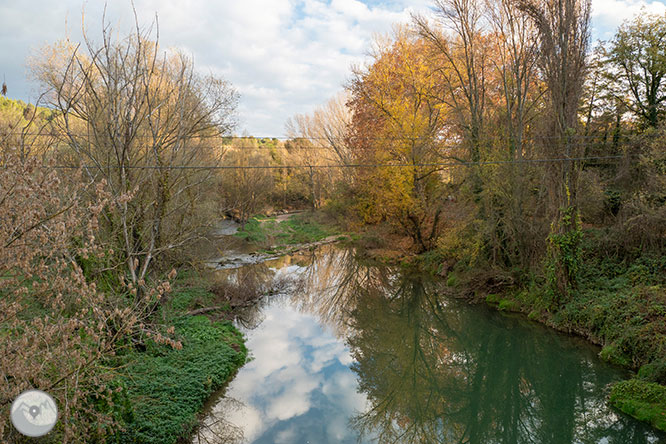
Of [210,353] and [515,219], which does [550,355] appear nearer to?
[515,219]

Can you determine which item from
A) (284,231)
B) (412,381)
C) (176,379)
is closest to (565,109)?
(412,381)

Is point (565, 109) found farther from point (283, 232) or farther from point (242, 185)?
point (242, 185)

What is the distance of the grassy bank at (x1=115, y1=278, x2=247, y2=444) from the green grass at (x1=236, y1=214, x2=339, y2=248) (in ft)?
→ 43.3

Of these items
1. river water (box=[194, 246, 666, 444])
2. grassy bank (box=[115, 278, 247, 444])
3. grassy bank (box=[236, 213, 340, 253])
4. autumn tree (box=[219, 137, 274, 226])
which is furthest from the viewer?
autumn tree (box=[219, 137, 274, 226])

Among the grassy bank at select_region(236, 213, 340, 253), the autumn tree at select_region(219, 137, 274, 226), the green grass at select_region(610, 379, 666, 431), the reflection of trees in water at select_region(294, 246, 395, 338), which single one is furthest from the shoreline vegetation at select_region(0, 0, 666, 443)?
the autumn tree at select_region(219, 137, 274, 226)

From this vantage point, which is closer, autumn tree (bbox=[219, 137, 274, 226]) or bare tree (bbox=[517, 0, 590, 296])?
bare tree (bbox=[517, 0, 590, 296])

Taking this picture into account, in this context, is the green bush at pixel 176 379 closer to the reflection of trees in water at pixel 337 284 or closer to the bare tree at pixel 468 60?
the reflection of trees in water at pixel 337 284

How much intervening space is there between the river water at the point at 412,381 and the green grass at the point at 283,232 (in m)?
11.4

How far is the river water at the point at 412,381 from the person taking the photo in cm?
745

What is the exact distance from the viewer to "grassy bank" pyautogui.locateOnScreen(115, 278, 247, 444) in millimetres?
6254

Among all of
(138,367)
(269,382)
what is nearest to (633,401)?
(269,382)

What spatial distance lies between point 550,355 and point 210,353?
8475mm

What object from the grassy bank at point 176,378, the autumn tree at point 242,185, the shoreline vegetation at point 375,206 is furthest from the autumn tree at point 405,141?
the autumn tree at point 242,185

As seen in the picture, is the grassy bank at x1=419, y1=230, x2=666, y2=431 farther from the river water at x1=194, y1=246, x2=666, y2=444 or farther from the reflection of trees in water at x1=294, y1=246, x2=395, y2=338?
the reflection of trees in water at x1=294, y1=246, x2=395, y2=338
